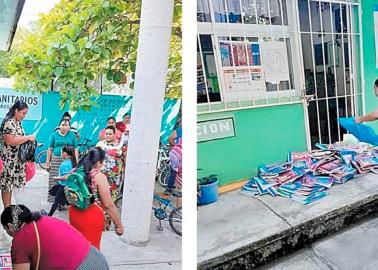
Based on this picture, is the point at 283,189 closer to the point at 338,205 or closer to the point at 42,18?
the point at 338,205

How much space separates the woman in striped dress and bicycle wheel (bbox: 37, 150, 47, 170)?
0.04ft

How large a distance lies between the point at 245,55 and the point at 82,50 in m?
1.28

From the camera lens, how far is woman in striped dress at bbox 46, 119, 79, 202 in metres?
1.63

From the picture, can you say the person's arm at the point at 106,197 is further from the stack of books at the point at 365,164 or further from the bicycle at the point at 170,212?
the stack of books at the point at 365,164

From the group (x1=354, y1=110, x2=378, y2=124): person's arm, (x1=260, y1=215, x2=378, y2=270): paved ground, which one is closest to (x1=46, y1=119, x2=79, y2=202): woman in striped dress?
(x1=260, y1=215, x2=378, y2=270): paved ground

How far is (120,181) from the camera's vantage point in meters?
1.73

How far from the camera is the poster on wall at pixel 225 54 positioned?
253cm

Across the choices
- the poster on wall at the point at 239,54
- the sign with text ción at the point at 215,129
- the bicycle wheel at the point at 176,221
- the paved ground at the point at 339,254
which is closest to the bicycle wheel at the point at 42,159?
the bicycle wheel at the point at 176,221

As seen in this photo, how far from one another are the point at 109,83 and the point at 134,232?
26.8 inches

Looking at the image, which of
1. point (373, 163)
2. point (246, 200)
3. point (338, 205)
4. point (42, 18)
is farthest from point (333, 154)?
point (42, 18)

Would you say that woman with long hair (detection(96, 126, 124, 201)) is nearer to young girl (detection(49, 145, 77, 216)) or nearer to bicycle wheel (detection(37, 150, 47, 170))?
young girl (detection(49, 145, 77, 216))

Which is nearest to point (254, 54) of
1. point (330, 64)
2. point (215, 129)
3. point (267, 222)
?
point (215, 129)

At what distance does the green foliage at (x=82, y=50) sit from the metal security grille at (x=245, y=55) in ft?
2.31

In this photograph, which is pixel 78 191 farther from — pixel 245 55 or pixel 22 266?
pixel 245 55
